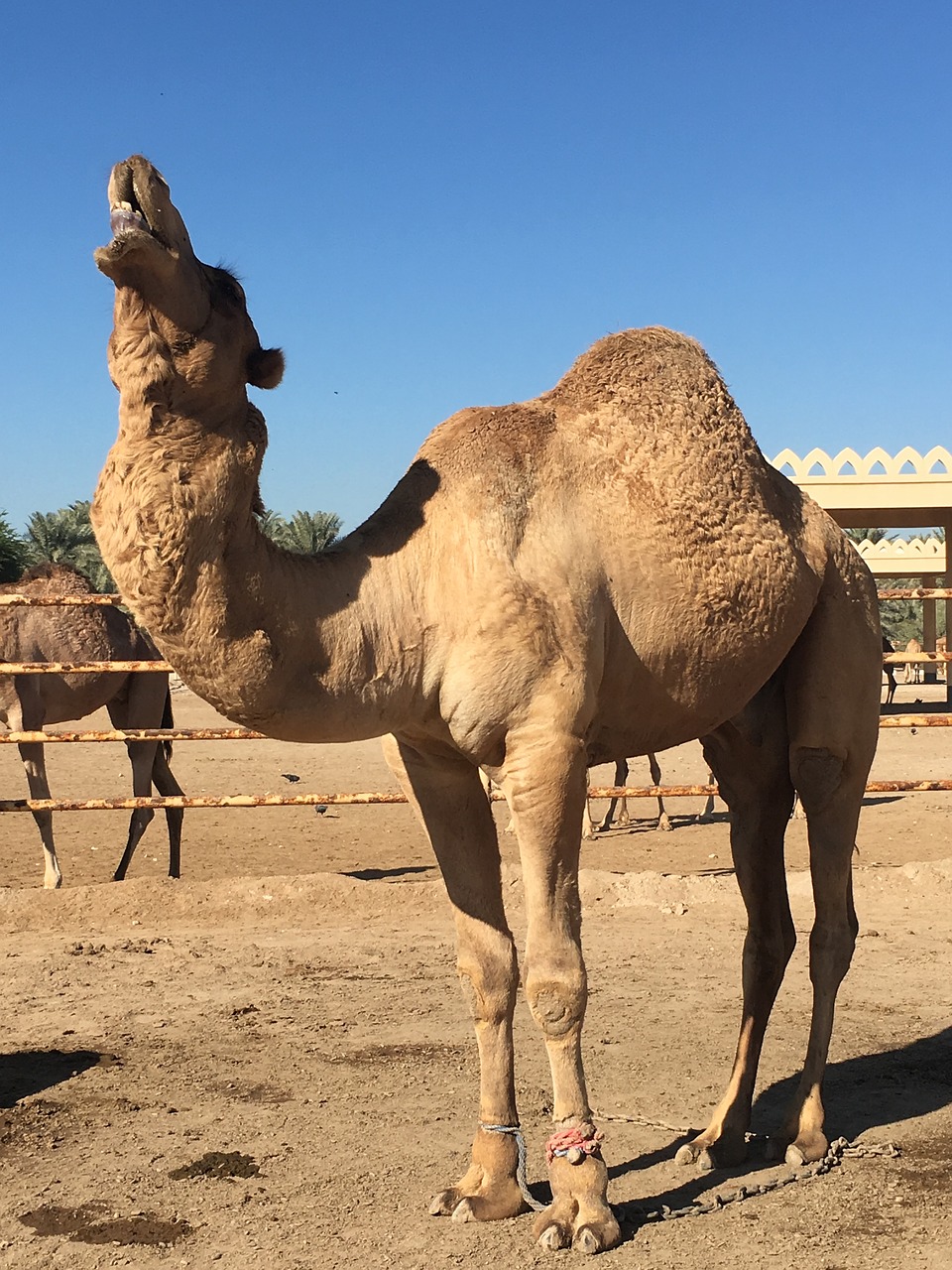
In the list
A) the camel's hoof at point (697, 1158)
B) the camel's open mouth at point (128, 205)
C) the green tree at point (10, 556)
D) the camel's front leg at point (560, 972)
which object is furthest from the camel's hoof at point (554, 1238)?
the green tree at point (10, 556)

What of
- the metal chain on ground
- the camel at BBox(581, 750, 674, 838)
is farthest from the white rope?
the camel at BBox(581, 750, 674, 838)

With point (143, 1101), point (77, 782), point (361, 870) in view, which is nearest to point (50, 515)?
point (77, 782)

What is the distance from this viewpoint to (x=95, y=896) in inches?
328

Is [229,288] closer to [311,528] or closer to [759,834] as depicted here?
[759,834]

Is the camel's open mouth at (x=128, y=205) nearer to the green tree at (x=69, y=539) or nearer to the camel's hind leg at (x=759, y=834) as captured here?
the camel's hind leg at (x=759, y=834)

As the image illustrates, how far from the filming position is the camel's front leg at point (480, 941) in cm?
378

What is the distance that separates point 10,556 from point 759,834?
25.5 metres

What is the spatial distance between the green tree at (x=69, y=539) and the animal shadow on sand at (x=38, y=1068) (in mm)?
27749

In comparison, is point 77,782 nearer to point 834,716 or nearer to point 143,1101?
point 143,1101

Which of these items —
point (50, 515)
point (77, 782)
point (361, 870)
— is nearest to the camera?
point (361, 870)

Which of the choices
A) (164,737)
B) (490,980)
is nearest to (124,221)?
(490,980)

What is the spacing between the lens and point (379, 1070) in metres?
5.16

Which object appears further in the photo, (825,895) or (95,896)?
(95,896)

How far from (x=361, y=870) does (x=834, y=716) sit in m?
6.49
